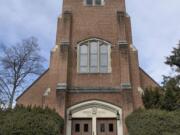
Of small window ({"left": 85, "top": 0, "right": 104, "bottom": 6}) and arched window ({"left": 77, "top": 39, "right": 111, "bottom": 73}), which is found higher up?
small window ({"left": 85, "top": 0, "right": 104, "bottom": 6})

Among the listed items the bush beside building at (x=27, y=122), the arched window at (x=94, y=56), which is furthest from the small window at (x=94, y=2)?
the bush beside building at (x=27, y=122)

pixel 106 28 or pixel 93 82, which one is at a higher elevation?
pixel 106 28

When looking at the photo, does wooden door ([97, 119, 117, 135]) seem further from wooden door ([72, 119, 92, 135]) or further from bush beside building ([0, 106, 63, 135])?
bush beside building ([0, 106, 63, 135])

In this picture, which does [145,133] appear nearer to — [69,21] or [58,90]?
[58,90]

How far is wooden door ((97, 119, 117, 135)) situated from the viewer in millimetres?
17030

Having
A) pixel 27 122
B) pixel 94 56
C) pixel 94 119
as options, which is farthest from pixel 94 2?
pixel 27 122

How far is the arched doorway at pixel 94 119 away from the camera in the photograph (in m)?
17.0

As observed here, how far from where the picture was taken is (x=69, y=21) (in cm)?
1970

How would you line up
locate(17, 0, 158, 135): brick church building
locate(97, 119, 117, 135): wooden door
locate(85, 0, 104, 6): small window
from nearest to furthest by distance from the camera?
1. locate(97, 119, 117, 135): wooden door
2. locate(17, 0, 158, 135): brick church building
3. locate(85, 0, 104, 6): small window

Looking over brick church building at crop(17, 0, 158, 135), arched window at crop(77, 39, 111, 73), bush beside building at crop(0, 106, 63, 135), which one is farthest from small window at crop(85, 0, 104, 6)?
bush beside building at crop(0, 106, 63, 135)

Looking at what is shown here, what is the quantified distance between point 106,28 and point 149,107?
286 inches

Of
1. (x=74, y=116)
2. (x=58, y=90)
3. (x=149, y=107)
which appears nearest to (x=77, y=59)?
(x=58, y=90)

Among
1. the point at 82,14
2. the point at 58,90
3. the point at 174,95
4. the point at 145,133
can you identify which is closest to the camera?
the point at 145,133

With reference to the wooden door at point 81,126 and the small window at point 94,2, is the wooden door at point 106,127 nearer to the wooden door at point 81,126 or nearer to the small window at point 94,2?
the wooden door at point 81,126
